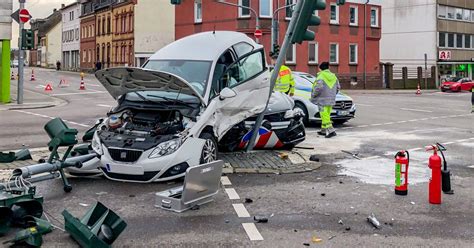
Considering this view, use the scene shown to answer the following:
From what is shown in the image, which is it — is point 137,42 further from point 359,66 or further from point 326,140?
point 326,140

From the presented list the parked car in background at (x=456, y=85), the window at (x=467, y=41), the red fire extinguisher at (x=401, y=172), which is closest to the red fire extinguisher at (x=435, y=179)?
the red fire extinguisher at (x=401, y=172)

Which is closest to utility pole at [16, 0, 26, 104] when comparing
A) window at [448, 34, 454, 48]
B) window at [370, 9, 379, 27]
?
window at [370, 9, 379, 27]

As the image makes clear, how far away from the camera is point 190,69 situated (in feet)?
29.9

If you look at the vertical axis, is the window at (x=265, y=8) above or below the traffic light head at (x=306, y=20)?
above

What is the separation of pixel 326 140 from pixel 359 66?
38.6 m

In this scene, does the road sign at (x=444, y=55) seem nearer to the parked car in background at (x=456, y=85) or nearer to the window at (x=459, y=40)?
the window at (x=459, y=40)

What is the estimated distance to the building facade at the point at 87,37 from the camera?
74188 mm

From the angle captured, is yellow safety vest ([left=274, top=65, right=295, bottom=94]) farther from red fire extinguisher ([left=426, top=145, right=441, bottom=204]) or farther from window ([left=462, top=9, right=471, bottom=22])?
window ([left=462, top=9, right=471, bottom=22])

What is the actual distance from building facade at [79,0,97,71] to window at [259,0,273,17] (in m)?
36.5

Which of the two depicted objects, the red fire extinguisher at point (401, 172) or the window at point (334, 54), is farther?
the window at point (334, 54)

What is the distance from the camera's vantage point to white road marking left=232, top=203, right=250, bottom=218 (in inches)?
250

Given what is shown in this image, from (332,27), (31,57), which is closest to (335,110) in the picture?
(332,27)

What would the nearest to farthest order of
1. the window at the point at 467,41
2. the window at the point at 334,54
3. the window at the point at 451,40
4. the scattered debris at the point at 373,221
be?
the scattered debris at the point at 373,221
the window at the point at 334,54
the window at the point at 451,40
the window at the point at 467,41

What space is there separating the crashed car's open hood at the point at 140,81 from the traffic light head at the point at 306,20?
103 inches
